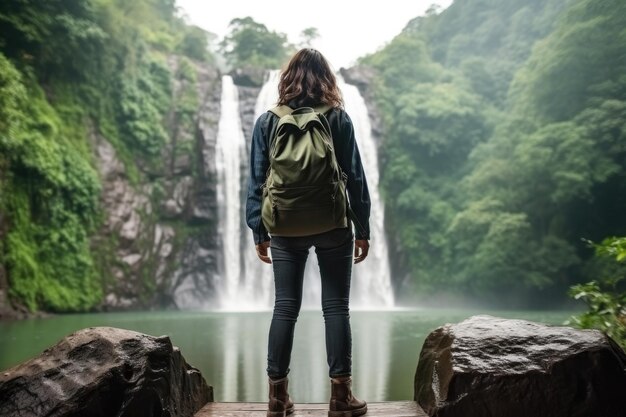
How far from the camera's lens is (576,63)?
623 inches

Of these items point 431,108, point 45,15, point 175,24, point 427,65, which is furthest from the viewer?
point 175,24

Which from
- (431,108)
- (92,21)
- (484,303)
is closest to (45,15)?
(92,21)

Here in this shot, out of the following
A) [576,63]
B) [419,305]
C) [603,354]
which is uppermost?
[576,63]

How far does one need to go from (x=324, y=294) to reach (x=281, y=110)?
0.75m

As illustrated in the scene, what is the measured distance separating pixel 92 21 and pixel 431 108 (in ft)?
37.1

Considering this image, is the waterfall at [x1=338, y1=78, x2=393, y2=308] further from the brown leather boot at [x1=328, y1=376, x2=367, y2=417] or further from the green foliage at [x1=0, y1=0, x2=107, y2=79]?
the brown leather boot at [x1=328, y1=376, x2=367, y2=417]

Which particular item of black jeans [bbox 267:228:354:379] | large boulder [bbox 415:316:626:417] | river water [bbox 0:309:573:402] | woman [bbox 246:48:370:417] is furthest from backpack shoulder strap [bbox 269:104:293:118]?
river water [bbox 0:309:573:402]

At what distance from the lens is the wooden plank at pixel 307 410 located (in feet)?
7.48

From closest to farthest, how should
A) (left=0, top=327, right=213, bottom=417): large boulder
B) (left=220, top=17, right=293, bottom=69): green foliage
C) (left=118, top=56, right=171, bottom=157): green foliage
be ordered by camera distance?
(left=0, top=327, right=213, bottom=417): large boulder, (left=118, top=56, right=171, bottom=157): green foliage, (left=220, top=17, right=293, bottom=69): green foliage

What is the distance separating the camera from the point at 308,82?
2.29m

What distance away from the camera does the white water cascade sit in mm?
16562

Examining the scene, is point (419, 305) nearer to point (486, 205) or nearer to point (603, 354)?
point (486, 205)

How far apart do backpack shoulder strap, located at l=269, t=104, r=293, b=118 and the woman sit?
2 centimetres

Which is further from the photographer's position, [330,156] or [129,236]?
[129,236]
